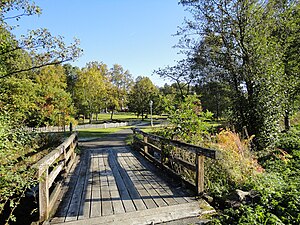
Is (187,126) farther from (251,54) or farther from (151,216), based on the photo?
(251,54)

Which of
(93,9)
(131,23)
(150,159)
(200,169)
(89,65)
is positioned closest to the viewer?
(200,169)

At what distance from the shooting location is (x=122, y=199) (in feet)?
11.5

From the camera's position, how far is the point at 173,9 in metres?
11.2

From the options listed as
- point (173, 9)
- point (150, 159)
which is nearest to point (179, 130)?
point (150, 159)

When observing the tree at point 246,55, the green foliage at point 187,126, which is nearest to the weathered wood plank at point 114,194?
the green foliage at point 187,126

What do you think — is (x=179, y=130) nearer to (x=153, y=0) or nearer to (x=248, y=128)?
(x=248, y=128)

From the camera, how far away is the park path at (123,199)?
2902mm

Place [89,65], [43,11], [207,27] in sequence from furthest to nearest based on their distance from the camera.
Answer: [89,65], [207,27], [43,11]

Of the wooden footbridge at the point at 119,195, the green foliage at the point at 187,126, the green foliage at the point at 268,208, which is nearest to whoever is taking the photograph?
the green foliage at the point at 268,208

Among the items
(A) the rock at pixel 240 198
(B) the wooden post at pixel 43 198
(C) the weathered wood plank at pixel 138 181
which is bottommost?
(C) the weathered wood plank at pixel 138 181

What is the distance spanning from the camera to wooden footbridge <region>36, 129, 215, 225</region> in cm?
290

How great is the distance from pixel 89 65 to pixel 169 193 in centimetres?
3848

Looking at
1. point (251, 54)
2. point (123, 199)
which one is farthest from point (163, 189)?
point (251, 54)

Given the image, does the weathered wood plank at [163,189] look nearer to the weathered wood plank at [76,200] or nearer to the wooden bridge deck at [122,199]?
the wooden bridge deck at [122,199]
